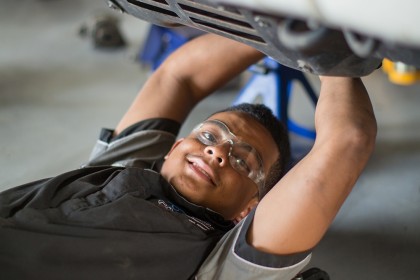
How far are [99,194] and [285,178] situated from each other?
1.19 ft

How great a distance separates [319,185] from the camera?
37.5 inches

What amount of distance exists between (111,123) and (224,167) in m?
1.02

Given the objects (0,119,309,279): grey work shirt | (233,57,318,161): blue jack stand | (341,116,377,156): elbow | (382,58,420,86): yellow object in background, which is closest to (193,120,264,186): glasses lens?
(0,119,309,279): grey work shirt

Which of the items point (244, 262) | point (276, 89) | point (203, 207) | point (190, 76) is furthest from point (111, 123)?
point (244, 262)

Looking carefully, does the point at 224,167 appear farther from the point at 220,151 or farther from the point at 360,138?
the point at 360,138

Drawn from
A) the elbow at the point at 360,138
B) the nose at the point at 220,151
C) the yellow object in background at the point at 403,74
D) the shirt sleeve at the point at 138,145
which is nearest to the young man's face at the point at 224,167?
the nose at the point at 220,151

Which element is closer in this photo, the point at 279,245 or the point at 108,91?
the point at 279,245

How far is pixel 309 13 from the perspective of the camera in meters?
0.68

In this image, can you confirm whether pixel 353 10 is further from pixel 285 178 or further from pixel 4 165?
pixel 4 165

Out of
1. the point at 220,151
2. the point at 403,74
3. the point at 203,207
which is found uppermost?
the point at 403,74

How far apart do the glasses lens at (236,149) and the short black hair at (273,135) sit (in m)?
0.06

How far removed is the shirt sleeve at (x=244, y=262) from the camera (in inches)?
38.5

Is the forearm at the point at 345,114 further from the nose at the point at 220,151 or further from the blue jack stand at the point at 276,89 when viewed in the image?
the blue jack stand at the point at 276,89

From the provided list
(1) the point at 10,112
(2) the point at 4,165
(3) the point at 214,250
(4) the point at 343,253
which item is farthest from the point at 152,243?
(1) the point at 10,112
